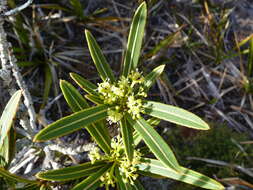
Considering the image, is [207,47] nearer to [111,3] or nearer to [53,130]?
[111,3]

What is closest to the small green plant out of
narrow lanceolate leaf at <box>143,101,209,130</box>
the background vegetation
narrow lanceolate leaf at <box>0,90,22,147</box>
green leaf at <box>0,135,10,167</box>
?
narrow lanceolate leaf at <box>143,101,209,130</box>

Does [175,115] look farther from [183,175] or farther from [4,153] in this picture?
[4,153]

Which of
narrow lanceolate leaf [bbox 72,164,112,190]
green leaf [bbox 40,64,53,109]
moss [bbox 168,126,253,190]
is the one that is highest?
green leaf [bbox 40,64,53,109]

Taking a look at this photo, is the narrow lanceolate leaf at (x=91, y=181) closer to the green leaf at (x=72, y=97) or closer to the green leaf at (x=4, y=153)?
the green leaf at (x=72, y=97)

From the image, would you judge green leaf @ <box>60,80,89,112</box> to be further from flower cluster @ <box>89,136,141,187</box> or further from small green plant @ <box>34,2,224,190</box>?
flower cluster @ <box>89,136,141,187</box>

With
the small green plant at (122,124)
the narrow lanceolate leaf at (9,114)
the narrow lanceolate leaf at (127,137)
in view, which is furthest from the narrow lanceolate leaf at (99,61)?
the narrow lanceolate leaf at (9,114)

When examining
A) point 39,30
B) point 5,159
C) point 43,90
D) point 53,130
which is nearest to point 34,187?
point 5,159

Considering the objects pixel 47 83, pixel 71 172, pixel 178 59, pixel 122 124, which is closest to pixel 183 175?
pixel 122 124
